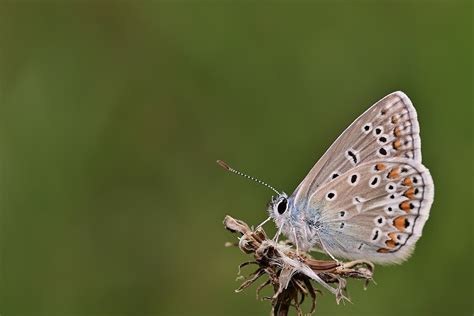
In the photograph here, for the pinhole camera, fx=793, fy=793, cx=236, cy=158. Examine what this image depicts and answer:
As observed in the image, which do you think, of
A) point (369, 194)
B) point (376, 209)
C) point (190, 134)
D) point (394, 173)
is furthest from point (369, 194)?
point (190, 134)

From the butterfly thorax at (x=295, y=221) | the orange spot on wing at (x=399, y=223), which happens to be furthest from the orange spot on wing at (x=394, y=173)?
the butterfly thorax at (x=295, y=221)

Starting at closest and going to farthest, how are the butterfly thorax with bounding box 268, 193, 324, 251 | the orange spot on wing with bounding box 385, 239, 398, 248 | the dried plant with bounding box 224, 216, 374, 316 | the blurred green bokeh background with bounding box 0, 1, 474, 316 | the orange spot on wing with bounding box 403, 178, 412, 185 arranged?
the dried plant with bounding box 224, 216, 374, 316 → the orange spot on wing with bounding box 385, 239, 398, 248 → the orange spot on wing with bounding box 403, 178, 412, 185 → the butterfly thorax with bounding box 268, 193, 324, 251 → the blurred green bokeh background with bounding box 0, 1, 474, 316

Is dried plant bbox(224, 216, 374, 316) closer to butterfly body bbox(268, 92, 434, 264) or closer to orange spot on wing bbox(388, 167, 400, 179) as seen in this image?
butterfly body bbox(268, 92, 434, 264)

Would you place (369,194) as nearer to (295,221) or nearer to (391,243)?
(391,243)

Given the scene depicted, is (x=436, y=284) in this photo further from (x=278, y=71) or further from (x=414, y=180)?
(x=278, y=71)

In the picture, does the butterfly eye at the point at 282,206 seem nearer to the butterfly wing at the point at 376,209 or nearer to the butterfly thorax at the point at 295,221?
the butterfly thorax at the point at 295,221

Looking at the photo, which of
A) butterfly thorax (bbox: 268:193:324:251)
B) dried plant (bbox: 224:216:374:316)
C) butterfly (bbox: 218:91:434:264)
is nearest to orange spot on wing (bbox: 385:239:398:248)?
butterfly (bbox: 218:91:434:264)
